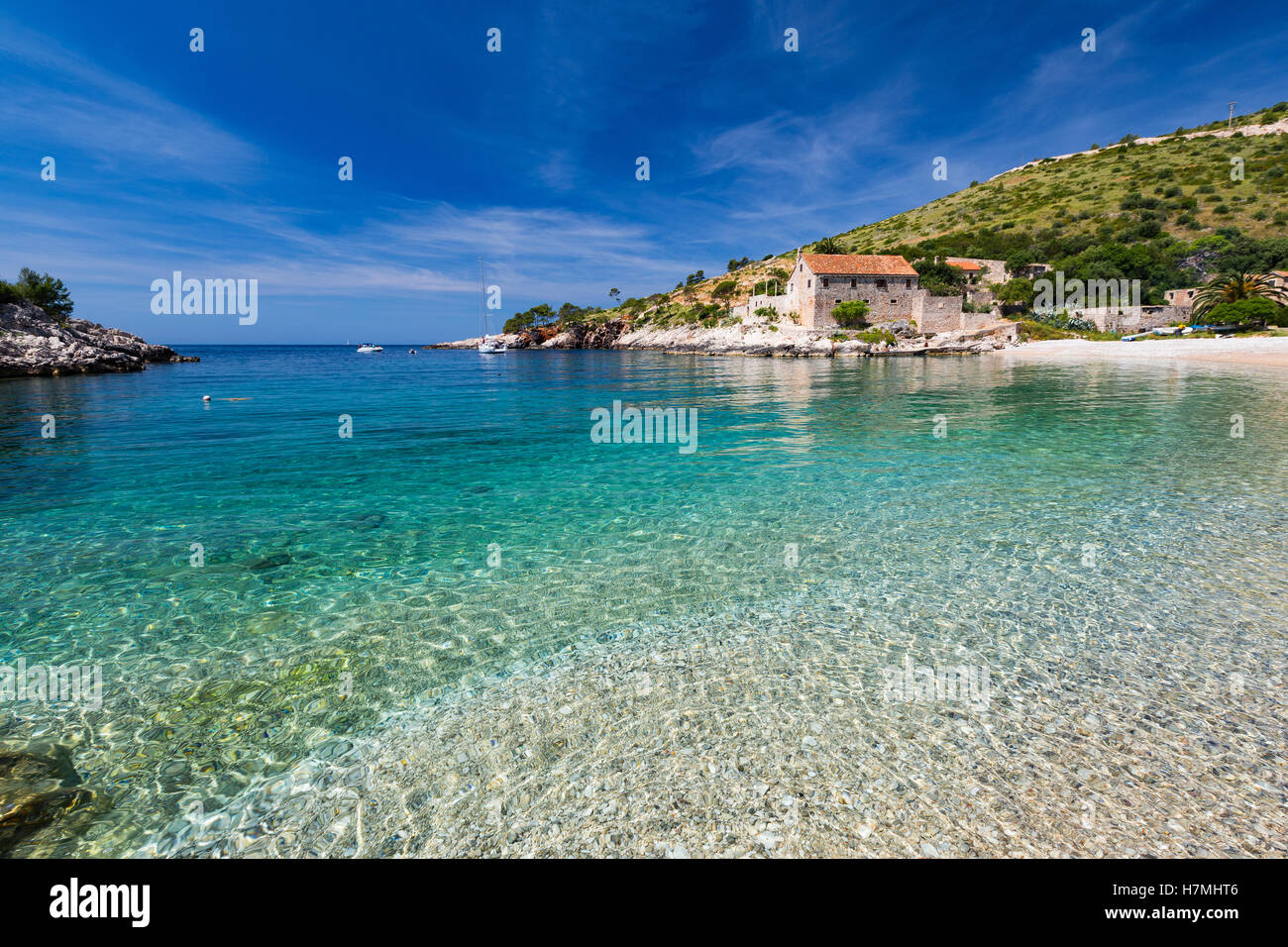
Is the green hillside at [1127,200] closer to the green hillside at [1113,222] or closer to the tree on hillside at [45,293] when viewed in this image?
the green hillside at [1113,222]

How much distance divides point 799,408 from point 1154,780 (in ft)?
74.6

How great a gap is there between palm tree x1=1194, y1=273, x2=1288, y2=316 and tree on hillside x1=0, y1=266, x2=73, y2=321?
393 feet

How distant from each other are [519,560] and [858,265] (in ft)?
265

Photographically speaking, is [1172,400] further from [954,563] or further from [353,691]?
[353,691]

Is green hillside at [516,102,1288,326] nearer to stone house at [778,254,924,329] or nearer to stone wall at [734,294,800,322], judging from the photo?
stone wall at [734,294,800,322]

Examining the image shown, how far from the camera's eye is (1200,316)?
185 feet

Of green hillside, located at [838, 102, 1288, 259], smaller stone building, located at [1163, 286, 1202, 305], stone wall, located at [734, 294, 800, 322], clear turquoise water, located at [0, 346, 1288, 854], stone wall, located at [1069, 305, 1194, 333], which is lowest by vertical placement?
clear turquoise water, located at [0, 346, 1288, 854]

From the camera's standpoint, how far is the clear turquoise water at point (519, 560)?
16.1 feet

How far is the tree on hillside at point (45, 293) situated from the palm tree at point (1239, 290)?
120 meters

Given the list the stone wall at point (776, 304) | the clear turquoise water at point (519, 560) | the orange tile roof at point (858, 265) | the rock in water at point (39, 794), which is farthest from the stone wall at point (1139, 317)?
the rock in water at point (39, 794)

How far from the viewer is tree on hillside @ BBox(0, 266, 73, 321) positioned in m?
53.8

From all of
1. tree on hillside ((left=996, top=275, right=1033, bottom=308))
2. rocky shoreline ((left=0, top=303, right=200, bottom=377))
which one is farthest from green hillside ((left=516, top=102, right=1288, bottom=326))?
rocky shoreline ((left=0, top=303, right=200, bottom=377))

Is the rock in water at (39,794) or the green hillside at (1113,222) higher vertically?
the green hillside at (1113,222)
